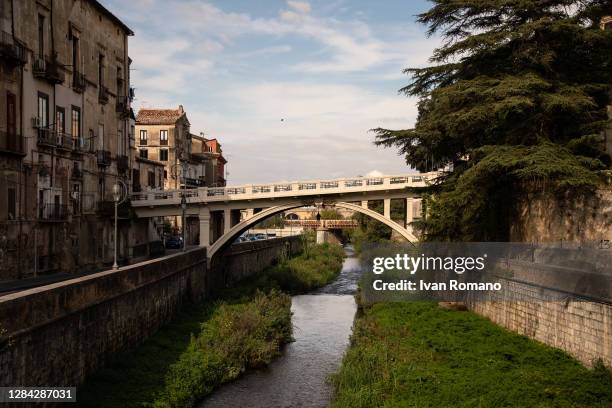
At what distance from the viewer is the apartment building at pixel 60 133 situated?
2653 centimetres

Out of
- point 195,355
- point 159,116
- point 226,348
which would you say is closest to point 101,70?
point 226,348

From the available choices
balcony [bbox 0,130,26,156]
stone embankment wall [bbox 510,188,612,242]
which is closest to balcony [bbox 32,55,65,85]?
balcony [bbox 0,130,26,156]

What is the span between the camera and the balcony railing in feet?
117

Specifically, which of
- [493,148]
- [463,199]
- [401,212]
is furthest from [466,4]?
[401,212]

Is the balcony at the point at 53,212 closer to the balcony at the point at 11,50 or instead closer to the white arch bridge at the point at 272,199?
the balcony at the point at 11,50

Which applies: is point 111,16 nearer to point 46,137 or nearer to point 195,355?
point 46,137

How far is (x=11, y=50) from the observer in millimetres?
25844

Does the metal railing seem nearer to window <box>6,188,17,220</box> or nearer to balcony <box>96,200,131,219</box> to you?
window <box>6,188,17,220</box>

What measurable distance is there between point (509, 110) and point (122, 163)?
25233 millimetres

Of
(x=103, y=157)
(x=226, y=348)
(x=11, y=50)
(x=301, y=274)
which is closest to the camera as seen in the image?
(x=226, y=348)

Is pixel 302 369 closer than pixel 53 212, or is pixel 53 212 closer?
pixel 302 369

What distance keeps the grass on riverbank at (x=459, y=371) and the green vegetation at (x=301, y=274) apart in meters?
19.0

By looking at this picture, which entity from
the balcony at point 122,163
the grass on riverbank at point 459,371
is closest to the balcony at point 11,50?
the balcony at point 122,163

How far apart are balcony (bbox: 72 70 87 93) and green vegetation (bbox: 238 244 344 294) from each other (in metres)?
15.8
